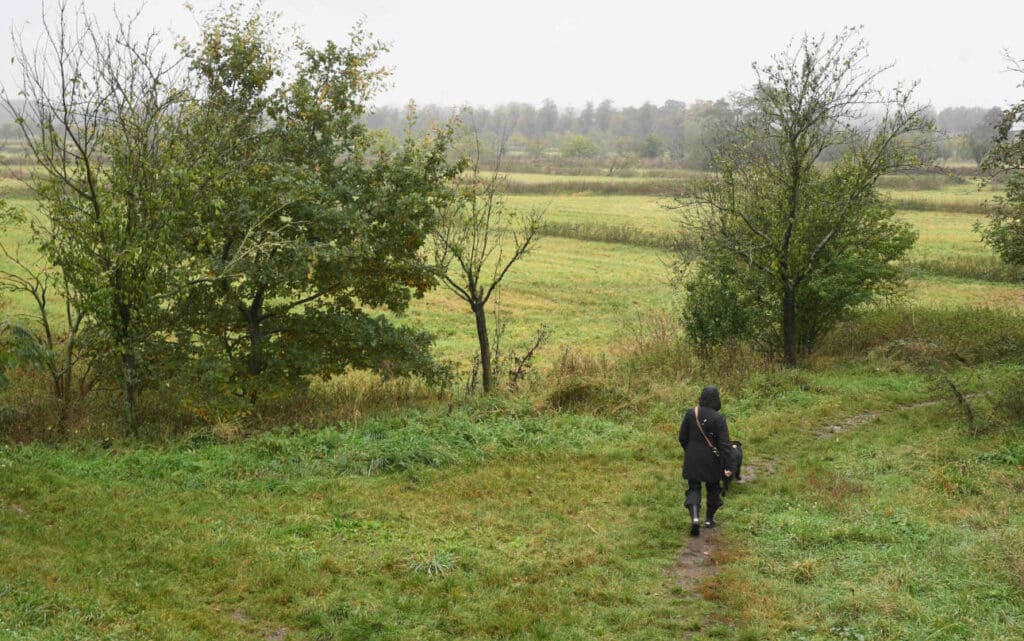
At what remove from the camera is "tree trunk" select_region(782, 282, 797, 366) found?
19891mm

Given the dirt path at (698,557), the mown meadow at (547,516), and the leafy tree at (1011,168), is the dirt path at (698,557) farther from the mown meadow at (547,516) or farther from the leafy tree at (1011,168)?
the leafy tree at (1011,168)

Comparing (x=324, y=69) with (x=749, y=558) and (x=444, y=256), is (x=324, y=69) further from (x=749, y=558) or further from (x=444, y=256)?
(x=749, y=558)

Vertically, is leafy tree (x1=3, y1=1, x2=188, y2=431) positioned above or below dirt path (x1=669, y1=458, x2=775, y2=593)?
above

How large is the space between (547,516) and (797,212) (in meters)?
12.3

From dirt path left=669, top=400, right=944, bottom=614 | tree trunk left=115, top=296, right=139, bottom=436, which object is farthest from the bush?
tree trunk left=115, top=296, right=139, bottom=436

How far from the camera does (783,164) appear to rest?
19719mm

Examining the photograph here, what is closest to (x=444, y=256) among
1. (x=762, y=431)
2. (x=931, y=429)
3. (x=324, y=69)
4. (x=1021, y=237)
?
(x=324, y=69)

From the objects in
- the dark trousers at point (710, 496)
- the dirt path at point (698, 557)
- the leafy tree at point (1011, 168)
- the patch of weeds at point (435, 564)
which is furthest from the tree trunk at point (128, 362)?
the leafy tree at point (1011, 168)

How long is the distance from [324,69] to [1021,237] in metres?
16.4

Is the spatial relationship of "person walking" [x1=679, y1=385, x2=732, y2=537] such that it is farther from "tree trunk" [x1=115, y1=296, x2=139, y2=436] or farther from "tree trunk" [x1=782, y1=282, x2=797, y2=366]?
"tree trunk" [x1=782, y1=282, x2=797, y2=366]

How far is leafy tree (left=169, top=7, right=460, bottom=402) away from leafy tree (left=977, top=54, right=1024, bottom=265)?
11.7 meters

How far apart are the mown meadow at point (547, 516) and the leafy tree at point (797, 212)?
169cm

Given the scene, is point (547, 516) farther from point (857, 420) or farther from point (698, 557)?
point (857, 420)

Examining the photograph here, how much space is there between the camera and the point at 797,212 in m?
19.6
